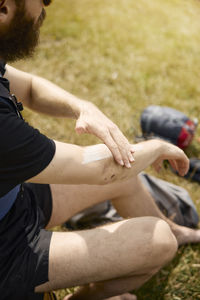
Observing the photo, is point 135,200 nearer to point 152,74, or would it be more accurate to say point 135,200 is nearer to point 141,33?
point 152,74

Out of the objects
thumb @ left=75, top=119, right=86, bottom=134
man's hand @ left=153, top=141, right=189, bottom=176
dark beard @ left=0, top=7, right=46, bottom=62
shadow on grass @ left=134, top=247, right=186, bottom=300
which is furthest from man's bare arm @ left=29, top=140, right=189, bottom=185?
shadow on grass @ left=134, top=247, right=186, bottom=300

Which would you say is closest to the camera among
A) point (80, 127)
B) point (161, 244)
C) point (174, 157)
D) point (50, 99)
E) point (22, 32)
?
point (22, 32)

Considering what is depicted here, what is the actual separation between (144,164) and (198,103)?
2.48 meters

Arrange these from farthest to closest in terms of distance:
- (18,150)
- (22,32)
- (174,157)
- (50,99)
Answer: (50,99) < (174,157) < (22,32) < (18,150)

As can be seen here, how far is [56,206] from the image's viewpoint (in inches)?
85.7

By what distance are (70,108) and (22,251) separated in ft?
3.10

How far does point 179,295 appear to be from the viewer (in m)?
2.35

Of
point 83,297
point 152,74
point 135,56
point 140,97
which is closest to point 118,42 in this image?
point 135,56

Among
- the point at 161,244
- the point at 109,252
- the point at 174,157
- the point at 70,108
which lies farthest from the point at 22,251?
the point at 174,157

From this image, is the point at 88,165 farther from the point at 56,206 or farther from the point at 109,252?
the point at 56,206

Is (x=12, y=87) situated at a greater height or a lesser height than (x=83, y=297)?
greater

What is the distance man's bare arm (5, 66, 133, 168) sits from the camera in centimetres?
183

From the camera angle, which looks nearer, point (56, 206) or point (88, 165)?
point (88, 165)

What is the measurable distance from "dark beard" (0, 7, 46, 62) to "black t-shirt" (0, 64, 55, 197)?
0.33 m
